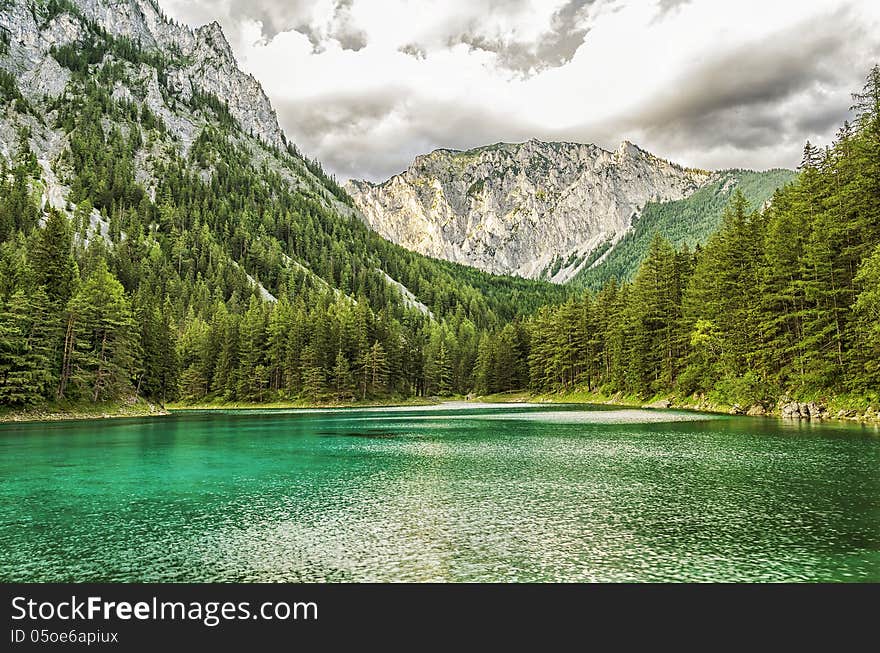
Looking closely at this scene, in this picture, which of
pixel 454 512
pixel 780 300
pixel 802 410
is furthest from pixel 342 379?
pixel 454 512

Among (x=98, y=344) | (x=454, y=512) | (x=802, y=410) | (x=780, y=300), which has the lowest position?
(x=454, y=512)

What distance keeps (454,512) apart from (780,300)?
1871 inches

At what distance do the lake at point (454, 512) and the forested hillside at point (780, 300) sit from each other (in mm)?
11792

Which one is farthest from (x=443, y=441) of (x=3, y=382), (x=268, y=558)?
(x=3, y=382)

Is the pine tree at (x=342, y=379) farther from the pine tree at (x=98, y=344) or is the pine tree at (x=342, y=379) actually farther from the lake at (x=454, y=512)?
the lake at (x=454, y=512)

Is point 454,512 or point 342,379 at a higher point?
point 342,379

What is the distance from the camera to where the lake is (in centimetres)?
1272

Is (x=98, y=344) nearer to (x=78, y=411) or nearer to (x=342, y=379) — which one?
(x=78, y=411)

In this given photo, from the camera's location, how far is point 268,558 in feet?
44.5

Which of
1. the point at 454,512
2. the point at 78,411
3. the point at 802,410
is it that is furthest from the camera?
the point at 78,411

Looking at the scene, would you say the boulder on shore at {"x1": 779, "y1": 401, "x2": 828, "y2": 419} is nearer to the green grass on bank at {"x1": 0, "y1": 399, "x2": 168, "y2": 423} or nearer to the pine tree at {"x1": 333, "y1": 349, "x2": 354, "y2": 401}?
the green grass on bank at {"x1": 0, "y1": 399, "x2": 168, "y2": 423}

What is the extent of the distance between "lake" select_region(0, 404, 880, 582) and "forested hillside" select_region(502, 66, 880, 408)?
1179 centimetres

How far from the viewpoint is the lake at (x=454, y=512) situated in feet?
41.7

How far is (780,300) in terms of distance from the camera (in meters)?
53.0
